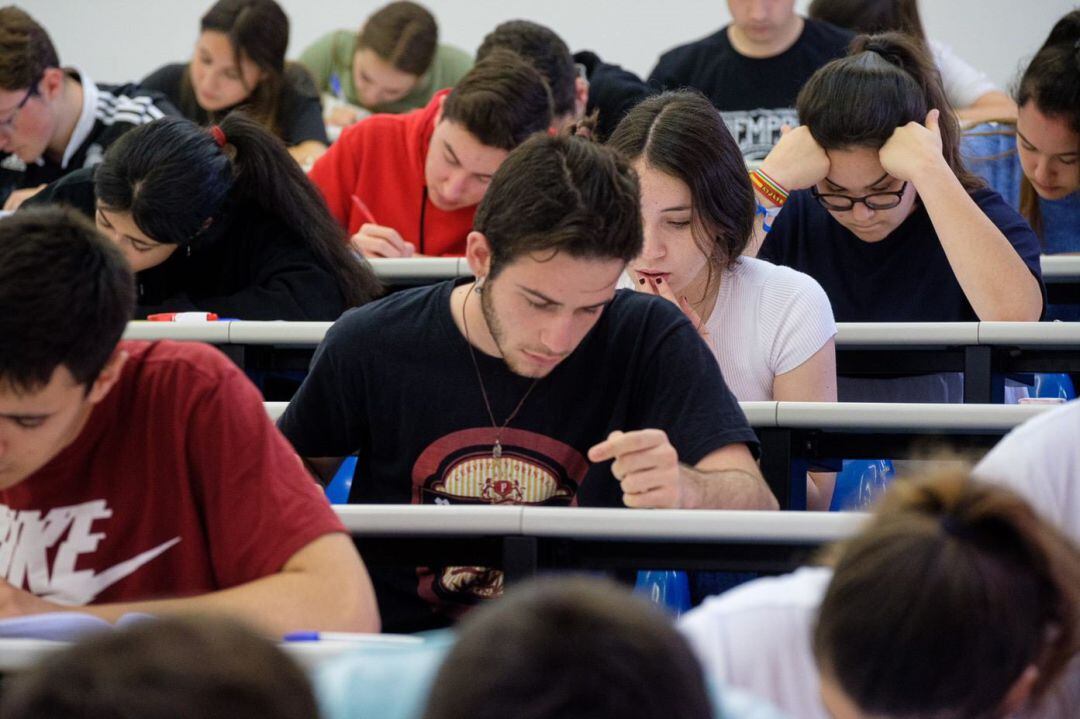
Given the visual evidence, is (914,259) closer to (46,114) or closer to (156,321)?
(156,321)

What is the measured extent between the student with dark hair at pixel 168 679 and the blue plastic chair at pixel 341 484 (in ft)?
4.36

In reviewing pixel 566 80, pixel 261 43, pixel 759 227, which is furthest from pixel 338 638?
pixel 261 43

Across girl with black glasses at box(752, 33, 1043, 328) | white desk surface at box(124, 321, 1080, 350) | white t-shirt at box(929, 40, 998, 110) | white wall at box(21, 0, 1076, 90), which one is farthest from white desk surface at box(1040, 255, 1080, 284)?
white wall at box(21, 0, 1076, 90)

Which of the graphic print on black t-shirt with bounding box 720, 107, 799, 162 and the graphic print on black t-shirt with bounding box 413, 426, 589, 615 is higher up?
the graphic print on black t-shirt with bounding box 720, 107, 799, 162

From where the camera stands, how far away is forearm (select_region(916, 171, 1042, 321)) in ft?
8.11

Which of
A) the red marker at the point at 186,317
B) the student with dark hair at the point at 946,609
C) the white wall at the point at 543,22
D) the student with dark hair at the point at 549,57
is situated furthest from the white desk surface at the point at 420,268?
the white wall at the point at 543,22

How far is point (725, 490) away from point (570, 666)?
988 millimetres

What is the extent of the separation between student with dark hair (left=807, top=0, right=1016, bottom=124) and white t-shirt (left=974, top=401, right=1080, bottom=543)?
2.70 m

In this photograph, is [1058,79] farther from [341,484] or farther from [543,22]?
[543,22]

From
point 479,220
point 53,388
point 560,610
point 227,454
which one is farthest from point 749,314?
point 560,610

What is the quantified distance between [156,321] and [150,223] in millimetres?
337

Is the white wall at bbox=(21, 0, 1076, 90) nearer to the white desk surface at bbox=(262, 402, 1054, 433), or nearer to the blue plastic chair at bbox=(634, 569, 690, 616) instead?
the white desk surface at bbox=(262, 402, 1054, 433)

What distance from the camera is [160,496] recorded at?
1.46 meters

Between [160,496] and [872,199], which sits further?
[872,199]
